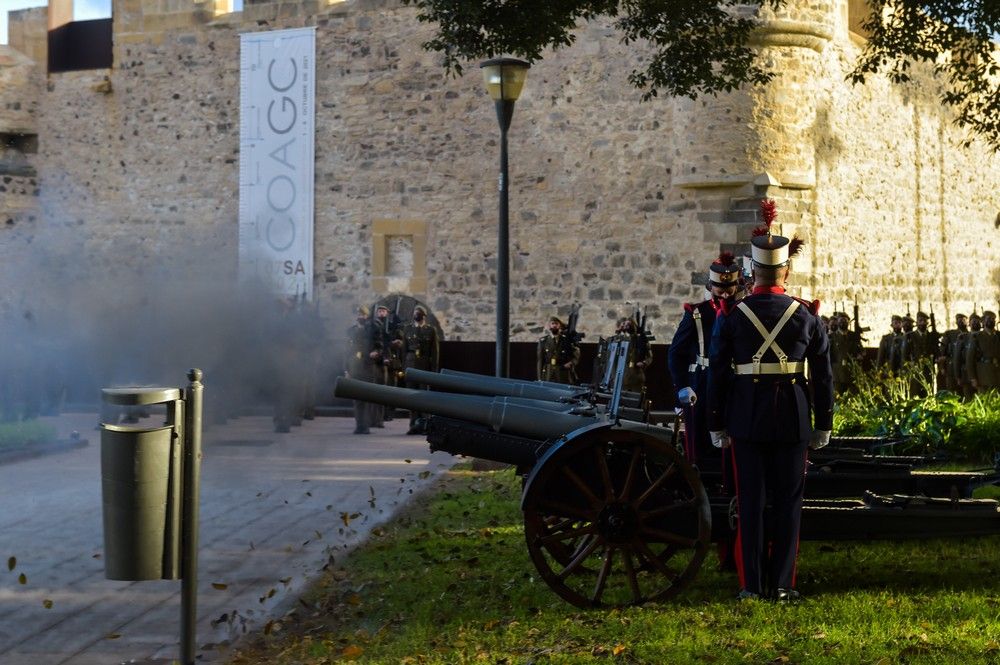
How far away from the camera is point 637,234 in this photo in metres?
22.4

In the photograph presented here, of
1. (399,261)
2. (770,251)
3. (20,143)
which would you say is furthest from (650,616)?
(20,143)

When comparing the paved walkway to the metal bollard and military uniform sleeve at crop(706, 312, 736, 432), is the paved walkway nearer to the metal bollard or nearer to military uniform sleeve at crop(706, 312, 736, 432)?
the metal bollard

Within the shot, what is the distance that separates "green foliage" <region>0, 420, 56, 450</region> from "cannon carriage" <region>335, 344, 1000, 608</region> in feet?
26.7

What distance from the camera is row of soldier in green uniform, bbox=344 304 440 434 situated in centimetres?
1781

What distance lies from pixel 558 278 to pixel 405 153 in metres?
3.54

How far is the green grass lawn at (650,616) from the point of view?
5.43m

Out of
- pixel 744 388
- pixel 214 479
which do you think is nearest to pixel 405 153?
pixel 214 479

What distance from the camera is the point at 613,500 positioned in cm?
623

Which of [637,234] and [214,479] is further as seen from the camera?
[637,234]

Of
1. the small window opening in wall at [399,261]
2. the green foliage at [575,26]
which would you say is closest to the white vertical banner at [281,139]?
the small window opening in wall at [399,261]

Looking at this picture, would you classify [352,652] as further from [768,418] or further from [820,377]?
[820,377]

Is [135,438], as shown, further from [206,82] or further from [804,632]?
[206,82]

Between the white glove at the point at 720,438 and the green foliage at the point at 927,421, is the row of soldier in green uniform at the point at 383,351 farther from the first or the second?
the white glove at the point at 720,438

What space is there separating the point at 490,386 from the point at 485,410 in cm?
162
